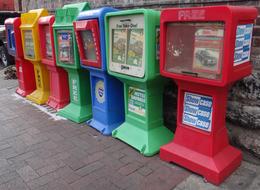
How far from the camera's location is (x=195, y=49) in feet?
8.37

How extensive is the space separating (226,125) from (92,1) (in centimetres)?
326

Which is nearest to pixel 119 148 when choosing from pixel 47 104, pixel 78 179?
pixel 78 179

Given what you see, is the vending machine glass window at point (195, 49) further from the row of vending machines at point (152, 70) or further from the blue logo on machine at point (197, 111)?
the blue logo on machine at point (197, 111)

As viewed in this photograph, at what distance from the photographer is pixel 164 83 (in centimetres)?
333

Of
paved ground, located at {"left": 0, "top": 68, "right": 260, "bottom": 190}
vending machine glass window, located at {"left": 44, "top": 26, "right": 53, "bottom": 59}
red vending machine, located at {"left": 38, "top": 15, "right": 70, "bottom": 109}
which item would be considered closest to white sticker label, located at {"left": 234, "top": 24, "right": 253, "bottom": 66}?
paved ground, located at {"left": 0, "top": 68, "right": 260, "bottom": 190}

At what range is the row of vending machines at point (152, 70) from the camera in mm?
2455

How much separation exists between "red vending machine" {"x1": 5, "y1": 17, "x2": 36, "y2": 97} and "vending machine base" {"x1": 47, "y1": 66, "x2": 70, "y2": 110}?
36.0 inches

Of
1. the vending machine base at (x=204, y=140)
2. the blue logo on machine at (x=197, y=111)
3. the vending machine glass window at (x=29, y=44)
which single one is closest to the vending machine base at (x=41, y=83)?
the vending machine glass window at (x=29, y=44)

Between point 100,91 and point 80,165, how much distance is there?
3.68 ft

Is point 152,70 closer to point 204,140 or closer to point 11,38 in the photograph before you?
point 204,140

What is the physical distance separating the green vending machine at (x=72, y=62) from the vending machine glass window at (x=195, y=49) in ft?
5.64

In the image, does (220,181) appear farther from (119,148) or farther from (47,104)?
(47,104)

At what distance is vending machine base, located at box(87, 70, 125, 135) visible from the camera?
12.2 ft

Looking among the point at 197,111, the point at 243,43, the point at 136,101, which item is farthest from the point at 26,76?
the point at 243,43
